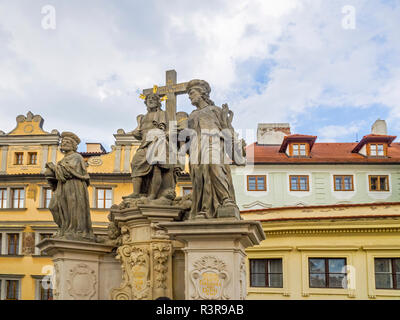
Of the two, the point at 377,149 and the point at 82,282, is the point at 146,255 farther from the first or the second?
the point at 377,149

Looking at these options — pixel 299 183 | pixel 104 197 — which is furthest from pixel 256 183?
pixel 104 197

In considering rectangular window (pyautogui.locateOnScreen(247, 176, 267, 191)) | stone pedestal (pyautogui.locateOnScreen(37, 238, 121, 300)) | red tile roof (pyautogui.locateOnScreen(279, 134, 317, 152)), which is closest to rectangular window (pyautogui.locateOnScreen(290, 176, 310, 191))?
rectangular window (pyautogui.locateOnScreen(247, 176, 267, 191))

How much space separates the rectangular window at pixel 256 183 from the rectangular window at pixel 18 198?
1451cm

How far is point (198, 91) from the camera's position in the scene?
7.77 meters

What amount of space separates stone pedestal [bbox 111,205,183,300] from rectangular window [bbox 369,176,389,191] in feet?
90.9

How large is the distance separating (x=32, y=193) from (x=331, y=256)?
2042 cm

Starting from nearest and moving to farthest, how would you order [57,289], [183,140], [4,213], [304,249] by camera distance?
[183,140] → [57,289] → [304,249] → [4,213]

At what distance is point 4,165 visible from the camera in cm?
3334

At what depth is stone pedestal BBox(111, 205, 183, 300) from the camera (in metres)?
7.86

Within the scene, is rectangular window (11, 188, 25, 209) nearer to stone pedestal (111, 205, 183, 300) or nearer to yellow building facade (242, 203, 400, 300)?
yellow building facade (242, 203, 400, 300)

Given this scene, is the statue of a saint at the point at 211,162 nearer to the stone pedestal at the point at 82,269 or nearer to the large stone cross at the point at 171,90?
the large stone cross at the point at 171,90

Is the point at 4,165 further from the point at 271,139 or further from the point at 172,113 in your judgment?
the point at 172,113

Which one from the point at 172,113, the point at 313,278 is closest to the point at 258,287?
the point at 313,278
